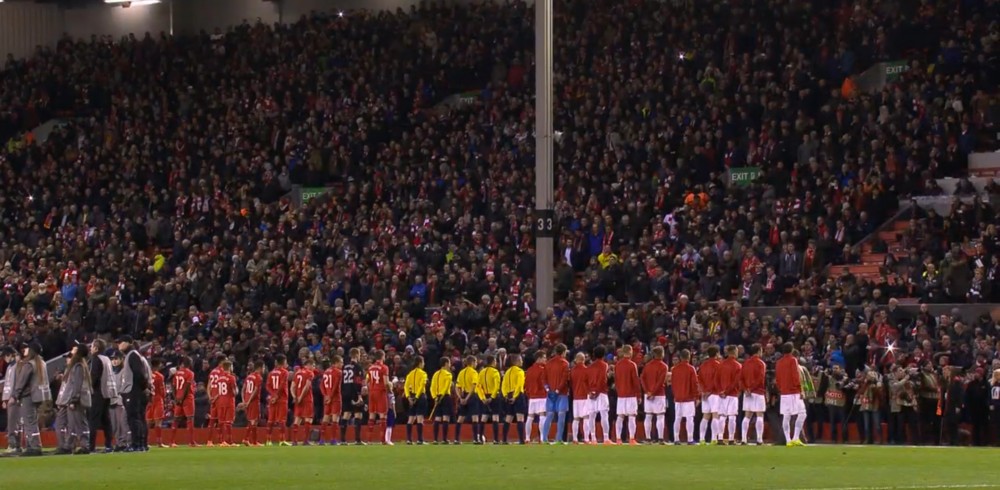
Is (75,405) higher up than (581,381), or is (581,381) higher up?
(581,381)

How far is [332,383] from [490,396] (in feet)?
10.1

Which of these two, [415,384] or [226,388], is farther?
[226,388]

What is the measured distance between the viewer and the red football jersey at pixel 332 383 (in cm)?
3362

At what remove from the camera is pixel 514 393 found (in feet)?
106

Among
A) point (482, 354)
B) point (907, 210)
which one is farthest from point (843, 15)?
point (482, 354)

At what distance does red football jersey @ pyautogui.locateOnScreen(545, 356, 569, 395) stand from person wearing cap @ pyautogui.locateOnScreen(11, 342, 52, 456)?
27.6 ft

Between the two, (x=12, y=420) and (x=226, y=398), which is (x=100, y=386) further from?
(x=226, y=398)

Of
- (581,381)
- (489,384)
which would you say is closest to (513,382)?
(489,384)

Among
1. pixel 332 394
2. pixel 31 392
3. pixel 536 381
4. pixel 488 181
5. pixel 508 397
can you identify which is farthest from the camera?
pixel 488 181

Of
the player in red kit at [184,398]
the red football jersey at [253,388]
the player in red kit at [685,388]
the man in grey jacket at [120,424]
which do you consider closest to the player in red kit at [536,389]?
the player in red kit at [685,388]

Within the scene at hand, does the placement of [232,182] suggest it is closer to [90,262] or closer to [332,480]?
[90,262]

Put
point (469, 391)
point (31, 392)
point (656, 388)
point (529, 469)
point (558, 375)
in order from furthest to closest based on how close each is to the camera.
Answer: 1. point (469, 391)
2. point (558, 375)
3. point (656, 388)
4. point (31, 392)
5. point (529, 469)

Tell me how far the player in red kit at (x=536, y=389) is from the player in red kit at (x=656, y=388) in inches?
71.4

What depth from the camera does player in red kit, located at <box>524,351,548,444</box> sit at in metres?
31.5
